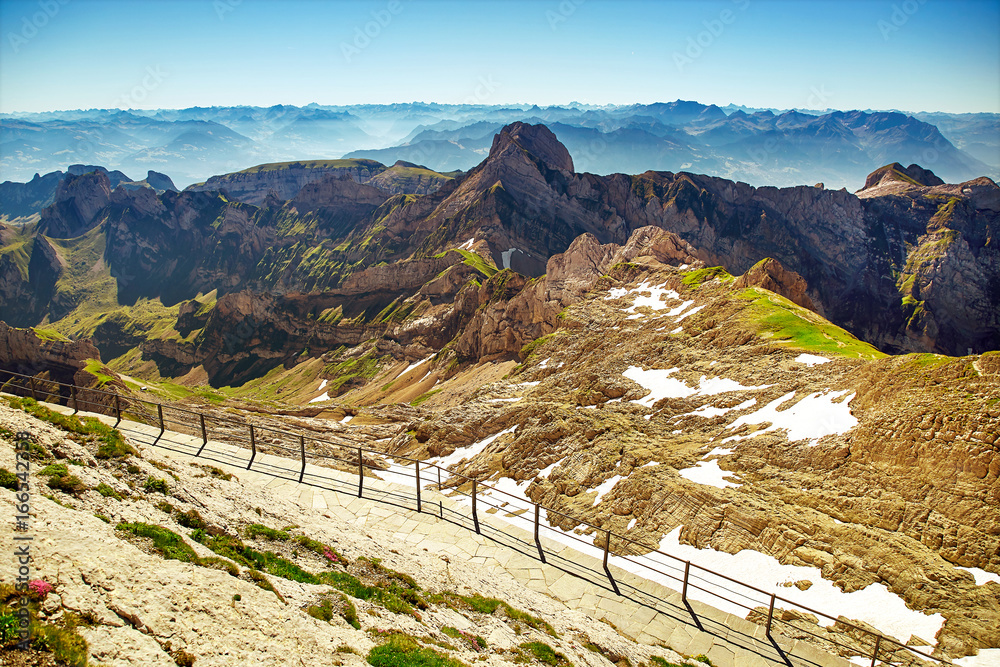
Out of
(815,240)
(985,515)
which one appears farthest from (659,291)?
(815,240)

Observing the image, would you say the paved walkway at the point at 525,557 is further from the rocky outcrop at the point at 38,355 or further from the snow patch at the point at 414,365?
the snow patch at the point at 414,365

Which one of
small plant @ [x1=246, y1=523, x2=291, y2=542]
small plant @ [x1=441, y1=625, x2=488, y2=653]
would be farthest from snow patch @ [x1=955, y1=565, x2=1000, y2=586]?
small plant @ [x1=246, y1=523, x2=291, y2=542]

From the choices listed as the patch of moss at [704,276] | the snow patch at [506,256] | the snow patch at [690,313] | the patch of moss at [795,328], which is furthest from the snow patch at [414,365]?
the patch of moss at [795,328]

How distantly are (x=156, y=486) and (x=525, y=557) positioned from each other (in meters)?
9.81

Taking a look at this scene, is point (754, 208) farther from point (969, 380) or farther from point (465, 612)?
point (465, 612)

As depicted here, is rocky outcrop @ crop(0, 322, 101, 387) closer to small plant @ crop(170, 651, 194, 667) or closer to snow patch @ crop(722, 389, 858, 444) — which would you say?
small plant @ crop(170, 651, 194, 667)

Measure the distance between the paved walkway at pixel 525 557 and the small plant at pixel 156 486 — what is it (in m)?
4.02

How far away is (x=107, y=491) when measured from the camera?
1123 cm

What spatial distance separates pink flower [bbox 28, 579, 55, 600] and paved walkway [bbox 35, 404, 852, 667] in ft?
26.7

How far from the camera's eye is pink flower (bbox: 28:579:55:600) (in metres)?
7.33

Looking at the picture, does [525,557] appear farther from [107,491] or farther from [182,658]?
[107,491]

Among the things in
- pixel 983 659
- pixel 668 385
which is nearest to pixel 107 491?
pixel 983 659

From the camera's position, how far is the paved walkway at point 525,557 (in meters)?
13.4

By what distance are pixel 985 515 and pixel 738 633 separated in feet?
30.4
